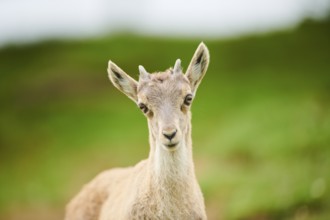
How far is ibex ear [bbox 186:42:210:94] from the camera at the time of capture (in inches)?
478

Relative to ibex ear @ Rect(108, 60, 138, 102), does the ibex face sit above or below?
below

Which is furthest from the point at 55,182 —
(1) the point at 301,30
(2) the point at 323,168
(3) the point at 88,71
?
(1) the point at 301,30

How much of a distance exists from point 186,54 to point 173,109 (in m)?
36.2

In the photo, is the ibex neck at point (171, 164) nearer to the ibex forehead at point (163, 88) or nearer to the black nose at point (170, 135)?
the black nose at point (170, 135)

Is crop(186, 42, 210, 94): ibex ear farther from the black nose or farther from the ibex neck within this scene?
the black nose

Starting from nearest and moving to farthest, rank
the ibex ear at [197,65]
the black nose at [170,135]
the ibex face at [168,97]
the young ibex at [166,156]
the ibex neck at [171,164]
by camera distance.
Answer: the black nose at [170,135] → the ibex face at [168,97] → the young ibex at [166,156] → the ibex neck at [171,164] → the ibex ear at [197,65]

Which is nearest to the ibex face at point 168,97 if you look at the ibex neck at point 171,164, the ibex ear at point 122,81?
the ibex ear at point 122,81

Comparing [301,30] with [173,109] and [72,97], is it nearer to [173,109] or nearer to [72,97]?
Result: [72,97]

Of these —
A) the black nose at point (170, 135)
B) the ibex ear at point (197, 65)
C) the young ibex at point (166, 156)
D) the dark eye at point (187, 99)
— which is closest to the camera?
the black nose at point (170, 135)

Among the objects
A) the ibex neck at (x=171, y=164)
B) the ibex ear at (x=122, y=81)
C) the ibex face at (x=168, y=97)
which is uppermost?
the ibex ear at (x=122, y=81)

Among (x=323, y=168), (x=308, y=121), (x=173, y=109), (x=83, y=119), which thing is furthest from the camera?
(x=83, y=119)

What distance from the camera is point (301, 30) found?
156 ft

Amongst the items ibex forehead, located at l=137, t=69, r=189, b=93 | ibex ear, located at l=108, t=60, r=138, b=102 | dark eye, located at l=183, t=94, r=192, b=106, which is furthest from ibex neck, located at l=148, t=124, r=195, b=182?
ibex ear, located at l=108, t=60, r=138, b=102

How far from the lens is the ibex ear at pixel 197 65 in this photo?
12.1 m
